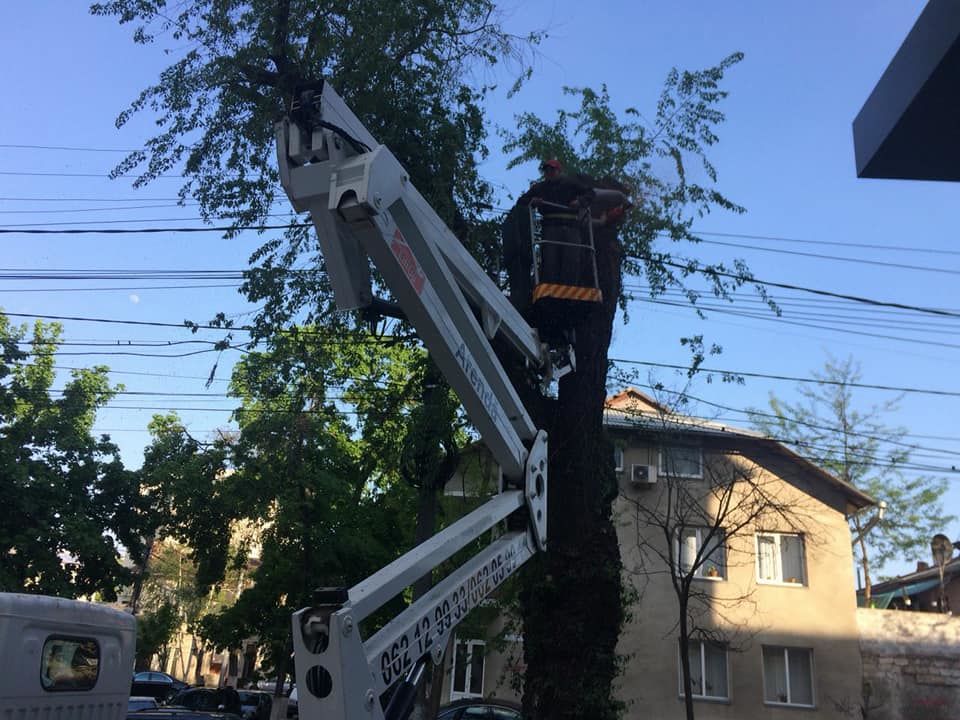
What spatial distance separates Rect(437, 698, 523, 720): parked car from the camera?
14.5 m

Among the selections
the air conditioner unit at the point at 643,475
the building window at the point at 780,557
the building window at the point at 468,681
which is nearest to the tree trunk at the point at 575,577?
the air conditioner unit at the point at 643,475

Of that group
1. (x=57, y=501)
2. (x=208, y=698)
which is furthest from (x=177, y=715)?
(x=57, y=501)

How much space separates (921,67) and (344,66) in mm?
5860

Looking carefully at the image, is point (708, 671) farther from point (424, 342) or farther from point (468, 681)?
point (424, 342)

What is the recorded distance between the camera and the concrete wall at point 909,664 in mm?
20125

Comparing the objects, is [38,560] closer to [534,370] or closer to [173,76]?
[173,76]

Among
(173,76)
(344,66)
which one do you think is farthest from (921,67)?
(173,76)

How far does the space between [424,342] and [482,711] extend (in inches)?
473

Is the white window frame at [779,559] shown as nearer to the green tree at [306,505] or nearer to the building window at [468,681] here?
the building window at [468,681]

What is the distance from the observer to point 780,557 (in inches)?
856

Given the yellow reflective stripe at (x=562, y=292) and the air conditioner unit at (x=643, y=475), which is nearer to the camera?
the yellow reflective stripe at (x=562, y=292)

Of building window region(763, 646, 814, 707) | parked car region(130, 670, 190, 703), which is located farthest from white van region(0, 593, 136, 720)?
parked car region(130, 670, 190, 703)

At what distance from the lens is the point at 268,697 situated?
67.5 feet

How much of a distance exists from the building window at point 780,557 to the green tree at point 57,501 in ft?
55.0
